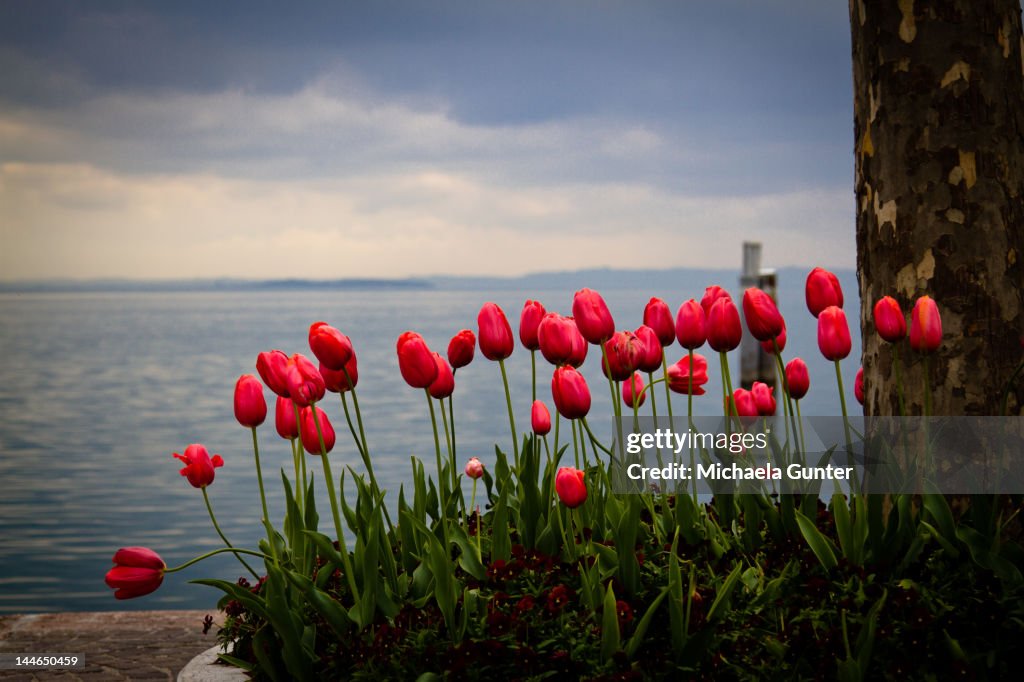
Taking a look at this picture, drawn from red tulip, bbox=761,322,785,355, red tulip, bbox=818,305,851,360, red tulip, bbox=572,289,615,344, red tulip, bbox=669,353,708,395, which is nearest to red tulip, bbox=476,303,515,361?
red tulip, bbox=572,289,615,344

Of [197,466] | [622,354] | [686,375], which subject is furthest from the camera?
[686,375]

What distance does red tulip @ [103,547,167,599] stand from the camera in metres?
2.56

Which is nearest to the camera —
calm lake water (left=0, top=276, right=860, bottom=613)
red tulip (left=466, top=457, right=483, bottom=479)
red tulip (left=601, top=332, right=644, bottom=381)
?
red tulip (left=601, top=332, right=644, bottom=381)

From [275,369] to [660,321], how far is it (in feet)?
3.68

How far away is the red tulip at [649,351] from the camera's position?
2.87m

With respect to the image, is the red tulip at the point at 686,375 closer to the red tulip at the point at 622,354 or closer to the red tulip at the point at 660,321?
the red tulip at the point at 660,321

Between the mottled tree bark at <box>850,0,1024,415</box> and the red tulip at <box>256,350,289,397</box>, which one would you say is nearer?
the red tulip at <box>256,350,289,397</box>

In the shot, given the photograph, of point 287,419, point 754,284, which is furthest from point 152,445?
point 287,419

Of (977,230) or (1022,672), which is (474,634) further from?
(977,230)

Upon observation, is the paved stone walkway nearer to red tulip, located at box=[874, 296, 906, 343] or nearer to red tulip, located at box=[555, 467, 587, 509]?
red tulip, located at box=[555, 467, 587, 509]

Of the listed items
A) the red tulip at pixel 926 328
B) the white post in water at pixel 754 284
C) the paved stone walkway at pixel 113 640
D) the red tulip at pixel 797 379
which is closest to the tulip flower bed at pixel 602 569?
the red tulip at pixel 926 328

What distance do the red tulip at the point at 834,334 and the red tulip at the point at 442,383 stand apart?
3.36 feet

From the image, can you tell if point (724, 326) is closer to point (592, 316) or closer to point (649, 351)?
point (649, 351)

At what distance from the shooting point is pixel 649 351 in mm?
2889
